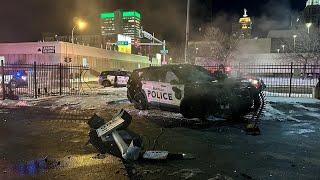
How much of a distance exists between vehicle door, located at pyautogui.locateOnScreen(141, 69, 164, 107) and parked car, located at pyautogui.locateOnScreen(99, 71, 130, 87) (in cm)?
1656

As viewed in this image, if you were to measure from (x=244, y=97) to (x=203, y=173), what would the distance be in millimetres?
4930

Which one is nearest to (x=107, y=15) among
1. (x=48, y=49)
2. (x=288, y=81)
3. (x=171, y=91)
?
(x=48, y=49)

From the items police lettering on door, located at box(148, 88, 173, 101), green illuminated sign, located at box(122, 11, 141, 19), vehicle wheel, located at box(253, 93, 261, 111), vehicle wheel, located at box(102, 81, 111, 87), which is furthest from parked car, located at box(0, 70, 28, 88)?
green illuminated sign, located at box(122, 11, 141, 19)

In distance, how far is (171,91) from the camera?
10383 millimetres

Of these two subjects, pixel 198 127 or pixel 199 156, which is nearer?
pixel 199 156

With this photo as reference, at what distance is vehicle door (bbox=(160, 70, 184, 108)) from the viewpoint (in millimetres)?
10023

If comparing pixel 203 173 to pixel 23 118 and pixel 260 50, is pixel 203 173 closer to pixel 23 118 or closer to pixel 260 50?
pixel 23 118

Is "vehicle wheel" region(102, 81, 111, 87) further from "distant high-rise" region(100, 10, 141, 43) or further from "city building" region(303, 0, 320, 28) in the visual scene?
"city building" region(303, 0, 320, 28)

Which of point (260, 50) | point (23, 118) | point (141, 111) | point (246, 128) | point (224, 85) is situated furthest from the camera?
point (260, 50)

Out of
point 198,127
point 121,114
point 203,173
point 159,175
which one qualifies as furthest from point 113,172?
point 198,127

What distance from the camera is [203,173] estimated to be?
527cm

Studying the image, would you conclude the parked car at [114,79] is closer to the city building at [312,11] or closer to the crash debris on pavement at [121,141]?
the crash debris on pavement at [121,141]

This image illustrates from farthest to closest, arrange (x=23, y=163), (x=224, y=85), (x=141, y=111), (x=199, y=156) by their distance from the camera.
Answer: (x=141, y=111)
(x=224, y=85)
(x=199, y=156)
(x=23, y=163)

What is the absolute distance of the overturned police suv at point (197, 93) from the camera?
9430 millimetres
